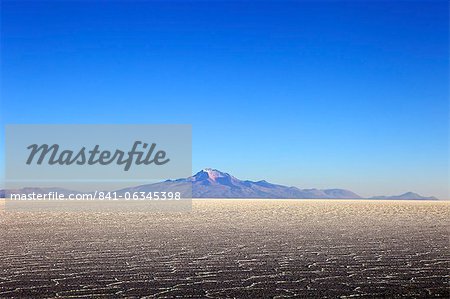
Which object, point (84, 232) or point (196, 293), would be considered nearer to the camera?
point (196, 293)

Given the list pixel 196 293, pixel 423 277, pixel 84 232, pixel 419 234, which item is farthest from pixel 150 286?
pixel 419 234

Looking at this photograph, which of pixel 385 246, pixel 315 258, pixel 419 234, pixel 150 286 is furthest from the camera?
pixel 419 234

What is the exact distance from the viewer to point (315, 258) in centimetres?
915

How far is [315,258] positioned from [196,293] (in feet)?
11.7

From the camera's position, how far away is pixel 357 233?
1433cm

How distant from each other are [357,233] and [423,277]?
720 cm

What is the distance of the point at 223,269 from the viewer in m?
7.90

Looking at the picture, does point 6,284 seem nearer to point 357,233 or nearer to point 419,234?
point 357,233

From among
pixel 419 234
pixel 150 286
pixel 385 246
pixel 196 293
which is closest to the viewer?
pixel 196 293

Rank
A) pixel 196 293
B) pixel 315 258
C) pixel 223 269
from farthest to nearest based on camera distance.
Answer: pixel 315 258 < pixel 223 269 < pixel 196 293

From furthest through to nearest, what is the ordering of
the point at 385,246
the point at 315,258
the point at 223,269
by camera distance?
the point at 385,246, the point at 315,258, the point at 223,269

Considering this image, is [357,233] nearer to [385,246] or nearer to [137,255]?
[385,246]

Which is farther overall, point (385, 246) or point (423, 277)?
point (385, 246)

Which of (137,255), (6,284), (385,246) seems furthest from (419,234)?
(6,284)
